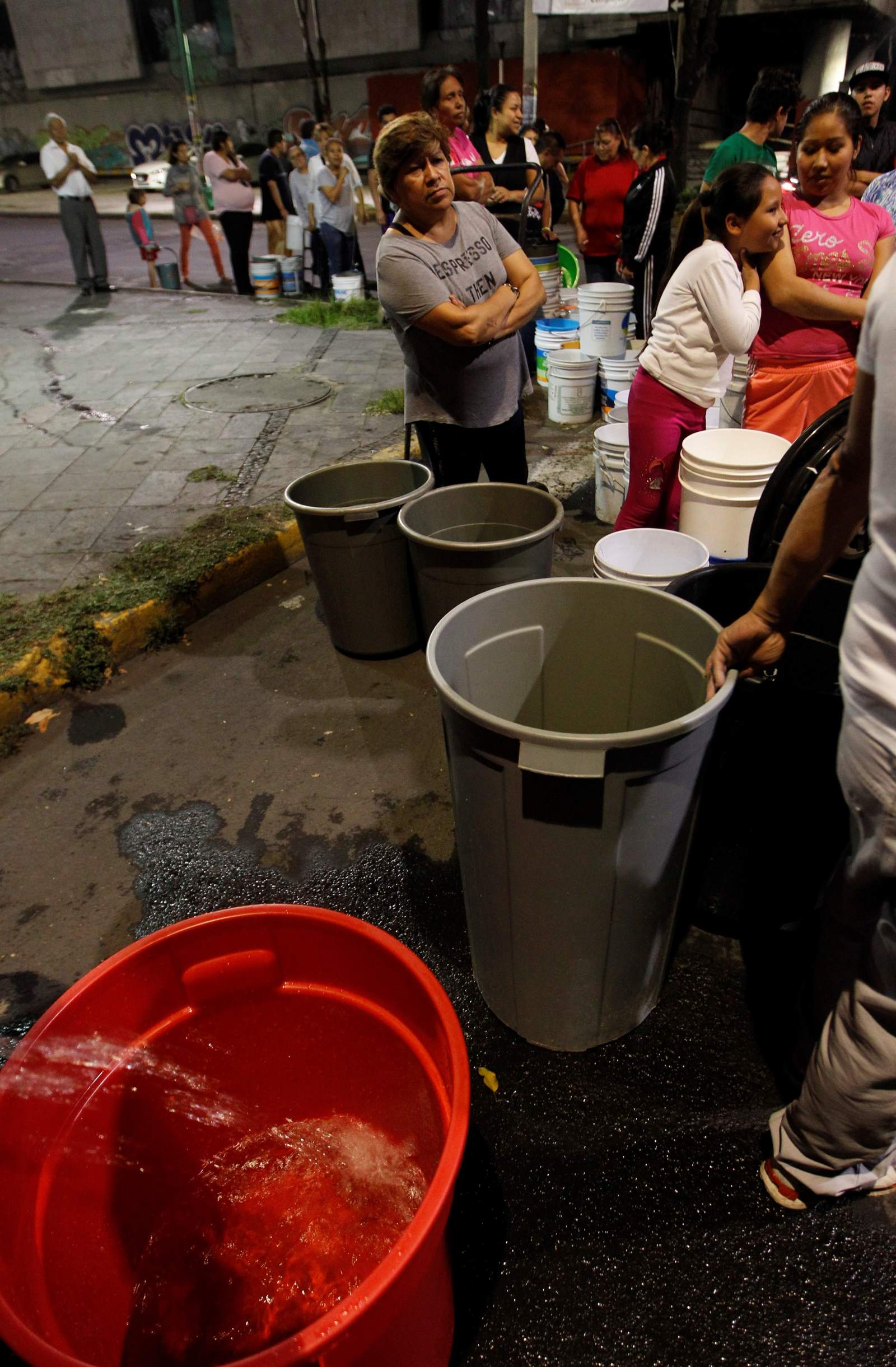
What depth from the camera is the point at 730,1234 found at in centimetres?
143

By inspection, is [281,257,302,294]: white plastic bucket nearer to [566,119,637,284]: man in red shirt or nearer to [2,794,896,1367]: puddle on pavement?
[566,119,637,284]: man in red shirt

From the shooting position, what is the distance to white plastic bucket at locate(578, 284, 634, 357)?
219 inches

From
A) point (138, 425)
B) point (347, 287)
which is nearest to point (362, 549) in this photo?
point (138, 425)

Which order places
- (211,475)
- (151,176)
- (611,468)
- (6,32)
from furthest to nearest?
(6,32), (151,176), (211,475), (611,468)

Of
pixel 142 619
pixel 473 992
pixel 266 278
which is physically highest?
pixel 266 278

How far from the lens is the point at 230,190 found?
916 cm

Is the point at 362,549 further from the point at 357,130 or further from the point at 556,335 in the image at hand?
the point at 357,130

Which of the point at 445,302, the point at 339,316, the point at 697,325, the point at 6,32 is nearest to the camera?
the point at 445,302

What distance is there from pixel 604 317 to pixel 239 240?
21.3ft

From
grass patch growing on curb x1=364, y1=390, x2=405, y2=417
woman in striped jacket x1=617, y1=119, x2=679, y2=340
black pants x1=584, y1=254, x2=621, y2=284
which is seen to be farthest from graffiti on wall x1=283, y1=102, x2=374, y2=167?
grass patch growing on curb x1=364, y1=390, x2=405, y2=417

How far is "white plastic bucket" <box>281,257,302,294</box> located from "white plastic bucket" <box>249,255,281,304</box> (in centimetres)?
6

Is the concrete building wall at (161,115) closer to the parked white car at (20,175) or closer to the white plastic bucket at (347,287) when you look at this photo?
the parked white car at (20,175)

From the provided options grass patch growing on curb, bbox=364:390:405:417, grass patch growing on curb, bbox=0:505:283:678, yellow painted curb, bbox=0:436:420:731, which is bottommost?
yellow painted curb, bbox=0:436:420:731

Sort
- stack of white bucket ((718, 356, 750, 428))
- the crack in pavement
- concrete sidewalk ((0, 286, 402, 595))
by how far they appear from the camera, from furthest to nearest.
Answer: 1. the crack in pavement
2. concrete sidewalk ((0, 286, 402, 595))
3. stack of white bucket ((718, 356, 750, 428))
